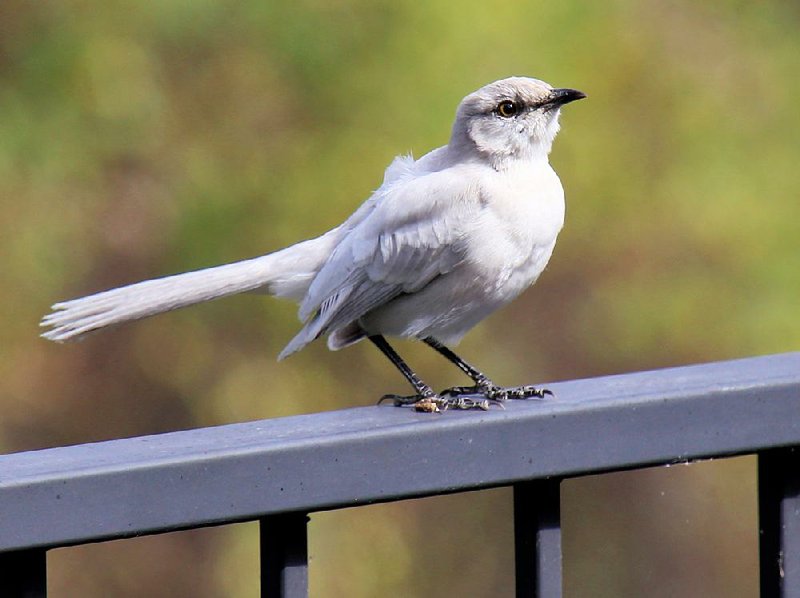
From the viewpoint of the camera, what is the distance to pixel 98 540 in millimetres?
1881

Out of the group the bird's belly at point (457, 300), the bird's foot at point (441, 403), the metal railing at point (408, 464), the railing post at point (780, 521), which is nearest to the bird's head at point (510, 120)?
the bird's belly at point (457, 300)

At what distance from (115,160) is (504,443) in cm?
526

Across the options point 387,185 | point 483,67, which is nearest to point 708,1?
point 483,67

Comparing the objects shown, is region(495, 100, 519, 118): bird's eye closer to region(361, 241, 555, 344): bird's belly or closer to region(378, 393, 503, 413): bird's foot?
region(361, 241, 555, 344): bird's belly

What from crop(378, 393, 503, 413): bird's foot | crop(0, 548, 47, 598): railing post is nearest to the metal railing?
crop(0, 548, 47, 598): railing post

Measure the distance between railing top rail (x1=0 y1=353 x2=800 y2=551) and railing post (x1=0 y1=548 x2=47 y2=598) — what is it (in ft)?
0.19

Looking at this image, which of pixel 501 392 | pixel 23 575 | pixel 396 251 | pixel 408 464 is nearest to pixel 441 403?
pixel 501 392

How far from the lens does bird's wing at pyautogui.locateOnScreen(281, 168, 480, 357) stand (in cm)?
350

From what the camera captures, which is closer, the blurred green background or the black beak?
the black beak

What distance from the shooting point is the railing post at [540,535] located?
7.23 ft

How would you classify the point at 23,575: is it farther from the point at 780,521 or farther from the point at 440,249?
the point at 440,249

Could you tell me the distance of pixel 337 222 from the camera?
6852 millimetres

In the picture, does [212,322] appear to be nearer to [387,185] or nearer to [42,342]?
[42,342]

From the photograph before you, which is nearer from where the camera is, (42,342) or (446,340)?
(446,340)
